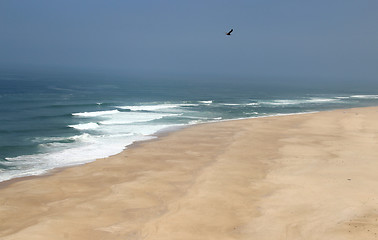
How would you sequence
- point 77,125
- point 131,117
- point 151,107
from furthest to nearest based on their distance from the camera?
point 151,107, point 131,117, point 77,125

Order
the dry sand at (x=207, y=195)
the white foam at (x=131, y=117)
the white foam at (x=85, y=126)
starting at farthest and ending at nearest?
the white foam at (x=131, y=117) → the white foam at (x=85, y=126) → the dry sand at (x=207, y=195)

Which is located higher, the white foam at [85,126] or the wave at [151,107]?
the wave at [151,107]

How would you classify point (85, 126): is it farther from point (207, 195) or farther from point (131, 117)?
point (207, 195)

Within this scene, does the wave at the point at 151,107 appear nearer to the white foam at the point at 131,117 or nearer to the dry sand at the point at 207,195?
the white foam at the point at 131,117

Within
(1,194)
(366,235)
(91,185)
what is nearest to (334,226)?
(366,235)

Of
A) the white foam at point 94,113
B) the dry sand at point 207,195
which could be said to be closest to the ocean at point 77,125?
the white foam at point 94,113

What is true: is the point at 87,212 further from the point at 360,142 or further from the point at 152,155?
the point at 360,142

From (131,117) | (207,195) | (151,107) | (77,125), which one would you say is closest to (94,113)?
(131,117)

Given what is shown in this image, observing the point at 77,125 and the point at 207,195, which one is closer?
the point at 207,195
